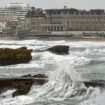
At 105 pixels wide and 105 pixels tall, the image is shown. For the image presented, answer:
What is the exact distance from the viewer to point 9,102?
26594 mm

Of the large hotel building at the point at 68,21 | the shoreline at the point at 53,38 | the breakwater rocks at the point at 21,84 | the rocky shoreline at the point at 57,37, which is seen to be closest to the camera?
the breakwater rocks at the point at 21,84

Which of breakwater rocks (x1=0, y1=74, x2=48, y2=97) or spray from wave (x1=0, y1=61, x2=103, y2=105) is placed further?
breakwater rocks (x1=0, y1=74, x2=48, y2=97)

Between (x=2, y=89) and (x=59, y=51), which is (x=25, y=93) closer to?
(x=2, y=89)

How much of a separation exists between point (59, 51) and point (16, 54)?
872 inches

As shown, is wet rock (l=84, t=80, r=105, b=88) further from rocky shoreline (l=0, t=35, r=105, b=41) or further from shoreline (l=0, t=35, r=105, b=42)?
rocky shoreline (l=0, t=35, r=105, b=41)

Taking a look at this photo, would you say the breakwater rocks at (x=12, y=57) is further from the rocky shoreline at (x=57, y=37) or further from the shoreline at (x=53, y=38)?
the rocky shoreline at (x=57, y=37)

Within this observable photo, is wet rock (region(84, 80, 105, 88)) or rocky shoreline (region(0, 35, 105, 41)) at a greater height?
wet rock (region(84, 80, 105, 88))

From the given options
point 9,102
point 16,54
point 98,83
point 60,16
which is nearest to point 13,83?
point 9,102

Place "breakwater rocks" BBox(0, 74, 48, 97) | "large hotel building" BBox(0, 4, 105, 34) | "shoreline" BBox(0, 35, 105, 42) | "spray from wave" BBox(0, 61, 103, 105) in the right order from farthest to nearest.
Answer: "large hotel building" BBox(0, 4, 105, 34) → "shoreline" BBox(0, 35, 105, 42) → "breakwater rocks" BBox(0, 74, 48, 97) → "spray from wave" BBox(0, 61, 103, 105)

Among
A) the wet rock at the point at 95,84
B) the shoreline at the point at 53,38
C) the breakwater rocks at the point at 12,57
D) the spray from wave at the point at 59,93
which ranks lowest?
the shoreline at the point at 53,38

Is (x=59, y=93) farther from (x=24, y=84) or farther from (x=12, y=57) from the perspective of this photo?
(x=12, y=57)

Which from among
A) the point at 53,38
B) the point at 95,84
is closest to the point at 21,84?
the point at 95,84

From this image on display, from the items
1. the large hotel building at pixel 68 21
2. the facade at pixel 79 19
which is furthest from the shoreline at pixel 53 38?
the facade at pixel 79 19

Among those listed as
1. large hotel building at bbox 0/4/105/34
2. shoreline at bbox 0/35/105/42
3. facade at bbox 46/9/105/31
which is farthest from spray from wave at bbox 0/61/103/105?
facade at bbox 46/9/105/31
